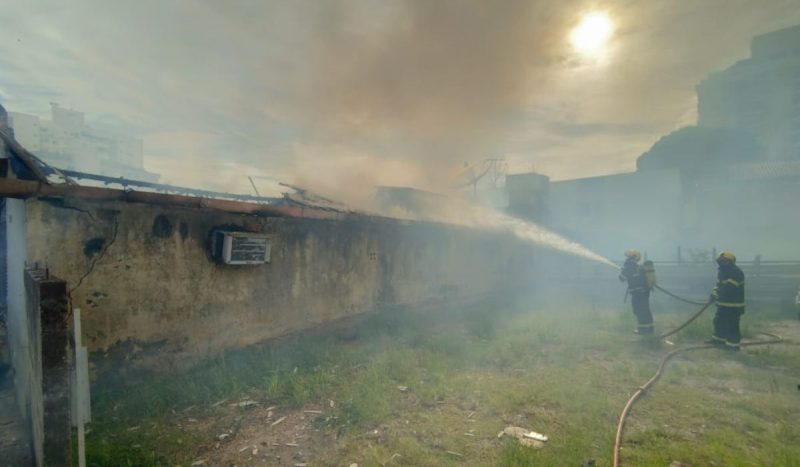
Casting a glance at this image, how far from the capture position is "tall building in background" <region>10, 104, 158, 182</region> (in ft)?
115

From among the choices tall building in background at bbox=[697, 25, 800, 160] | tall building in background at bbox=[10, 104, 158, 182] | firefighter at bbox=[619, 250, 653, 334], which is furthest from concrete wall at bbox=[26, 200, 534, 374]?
tall building in background at bbox=[697, 25, 800, 160]

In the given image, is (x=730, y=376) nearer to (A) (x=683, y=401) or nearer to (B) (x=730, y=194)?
(A) (x=683, y=401)

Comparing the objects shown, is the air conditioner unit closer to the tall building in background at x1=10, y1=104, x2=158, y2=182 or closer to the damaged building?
the damaged building

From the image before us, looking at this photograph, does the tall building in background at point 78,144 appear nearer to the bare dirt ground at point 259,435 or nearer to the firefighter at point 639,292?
the bare dirt ground at point 259,435

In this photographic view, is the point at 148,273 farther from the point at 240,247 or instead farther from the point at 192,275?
the point at 240,247

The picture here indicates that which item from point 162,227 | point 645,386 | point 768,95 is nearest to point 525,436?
point 645,386

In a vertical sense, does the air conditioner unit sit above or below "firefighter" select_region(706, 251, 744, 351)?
above

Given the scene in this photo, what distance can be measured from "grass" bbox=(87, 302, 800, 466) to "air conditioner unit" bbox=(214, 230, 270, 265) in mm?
1599

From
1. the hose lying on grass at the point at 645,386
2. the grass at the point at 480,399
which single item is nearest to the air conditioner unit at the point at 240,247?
the grass at the point at 480,399

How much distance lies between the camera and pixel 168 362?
5.55 metres

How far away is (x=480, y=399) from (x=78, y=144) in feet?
173

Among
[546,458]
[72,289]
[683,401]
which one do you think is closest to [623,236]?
[683,401]

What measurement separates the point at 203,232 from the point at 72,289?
174 cm

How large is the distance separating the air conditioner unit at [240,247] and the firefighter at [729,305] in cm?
936
